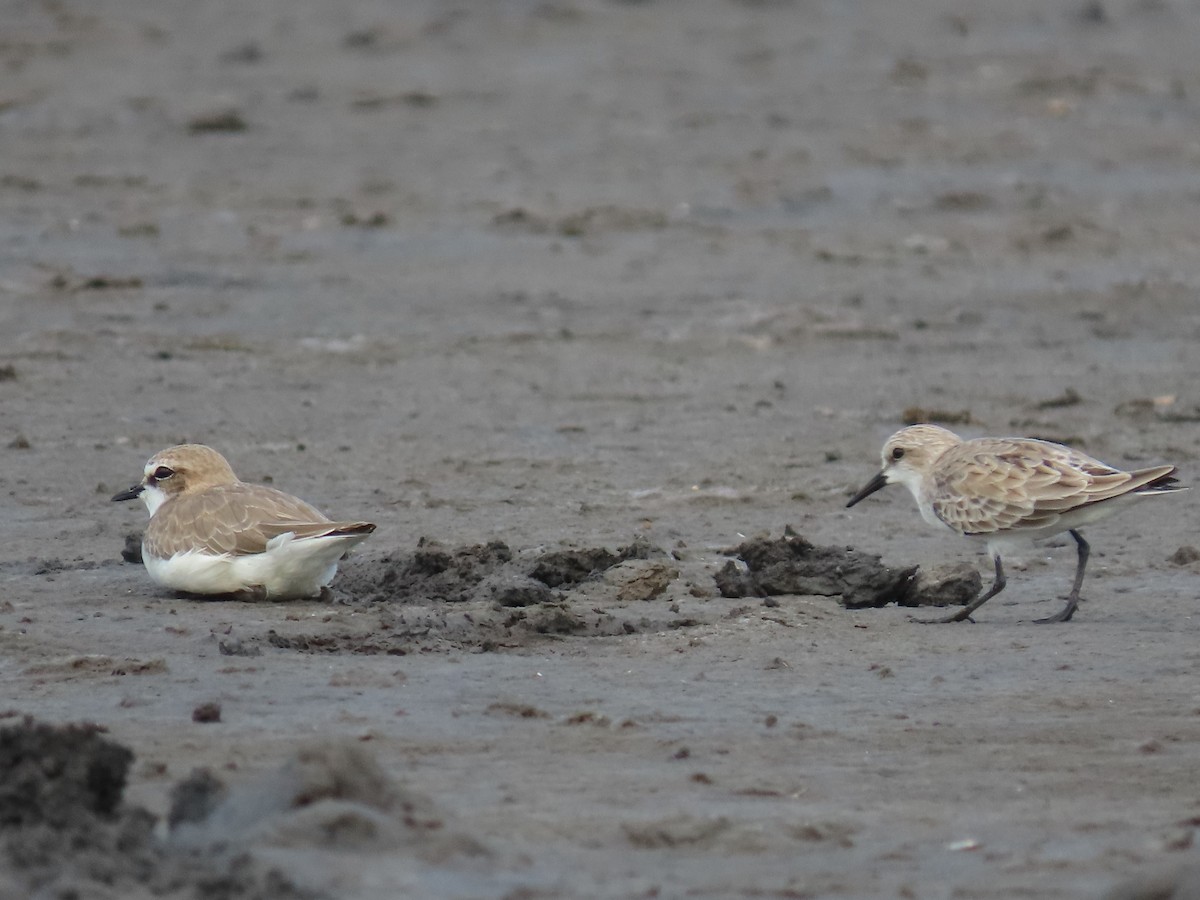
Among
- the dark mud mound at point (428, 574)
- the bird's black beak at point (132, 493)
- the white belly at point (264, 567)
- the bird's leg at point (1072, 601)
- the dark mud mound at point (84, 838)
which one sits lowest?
the bird's leg at point (1072, 601)

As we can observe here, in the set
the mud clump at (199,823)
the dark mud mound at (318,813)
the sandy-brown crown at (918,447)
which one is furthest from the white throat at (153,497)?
the dark mud mound at (318,813)

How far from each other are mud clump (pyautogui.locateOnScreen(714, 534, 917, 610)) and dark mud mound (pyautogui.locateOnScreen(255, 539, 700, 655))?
21 centimetres

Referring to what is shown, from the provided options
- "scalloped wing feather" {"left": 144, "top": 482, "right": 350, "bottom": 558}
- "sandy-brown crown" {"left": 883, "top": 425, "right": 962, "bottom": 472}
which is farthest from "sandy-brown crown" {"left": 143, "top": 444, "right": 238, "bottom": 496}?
"sandy-brown crown" {"left": 883, "top": 425, "right": 962, "bottom": 472}

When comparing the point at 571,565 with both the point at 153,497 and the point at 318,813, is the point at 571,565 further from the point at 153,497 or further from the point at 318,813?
the point at 318,813

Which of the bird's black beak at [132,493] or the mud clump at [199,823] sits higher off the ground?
the mud clump at [199,823]

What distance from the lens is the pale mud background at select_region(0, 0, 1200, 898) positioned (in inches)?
231

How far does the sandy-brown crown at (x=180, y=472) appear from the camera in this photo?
29.7 ft

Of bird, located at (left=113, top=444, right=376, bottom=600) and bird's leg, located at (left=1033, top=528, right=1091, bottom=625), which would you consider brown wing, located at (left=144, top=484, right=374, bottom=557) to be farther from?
bird's leg, located at (left=1033, top=528, right=1091, bottom=625)

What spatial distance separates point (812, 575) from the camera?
8.41m

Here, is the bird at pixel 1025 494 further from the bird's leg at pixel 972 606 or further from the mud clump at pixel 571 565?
the mud clump at pixel 571 565

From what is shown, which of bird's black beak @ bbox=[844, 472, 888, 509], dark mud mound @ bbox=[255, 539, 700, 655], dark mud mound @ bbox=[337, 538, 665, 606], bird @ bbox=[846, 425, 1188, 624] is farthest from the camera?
bird's black beak @ bbox=[844, 472, 888, 509]

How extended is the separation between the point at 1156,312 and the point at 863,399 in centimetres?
359

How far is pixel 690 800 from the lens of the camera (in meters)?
5.83

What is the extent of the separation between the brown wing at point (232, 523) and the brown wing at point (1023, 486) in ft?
7.69
